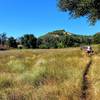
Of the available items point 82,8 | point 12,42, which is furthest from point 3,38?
point 82,8

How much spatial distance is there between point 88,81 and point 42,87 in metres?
3.34

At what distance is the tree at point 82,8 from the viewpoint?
2244cm

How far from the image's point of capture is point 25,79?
14117 millimetres

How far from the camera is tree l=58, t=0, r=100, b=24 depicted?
22.4 m

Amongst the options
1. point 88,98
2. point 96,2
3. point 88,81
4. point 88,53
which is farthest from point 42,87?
point 88,53

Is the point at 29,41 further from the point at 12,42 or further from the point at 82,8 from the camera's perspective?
the point at 82,8

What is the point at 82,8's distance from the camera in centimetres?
2408

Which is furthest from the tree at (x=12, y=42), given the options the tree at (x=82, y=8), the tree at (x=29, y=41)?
the tree at (x=82, y=8)

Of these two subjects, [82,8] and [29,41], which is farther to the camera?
[29,41]

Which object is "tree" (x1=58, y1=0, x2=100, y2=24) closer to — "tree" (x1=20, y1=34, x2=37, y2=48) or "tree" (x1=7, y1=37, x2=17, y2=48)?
"tree" (x1=20, y1=34, x2=37, y2=48)

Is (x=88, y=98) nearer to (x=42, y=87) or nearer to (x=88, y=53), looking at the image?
(x=42, y=87)

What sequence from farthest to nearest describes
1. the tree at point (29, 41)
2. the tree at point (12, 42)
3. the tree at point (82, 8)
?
the tree at point (12, 42)
the tree at point (29, 41)
the tree at point (82, 8)

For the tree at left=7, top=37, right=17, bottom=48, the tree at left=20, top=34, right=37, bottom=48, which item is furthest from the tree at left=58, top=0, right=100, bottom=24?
the tree at left=7, top=37, right=17, bottom=48

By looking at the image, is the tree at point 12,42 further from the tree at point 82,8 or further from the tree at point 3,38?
the tree at point 82,8
